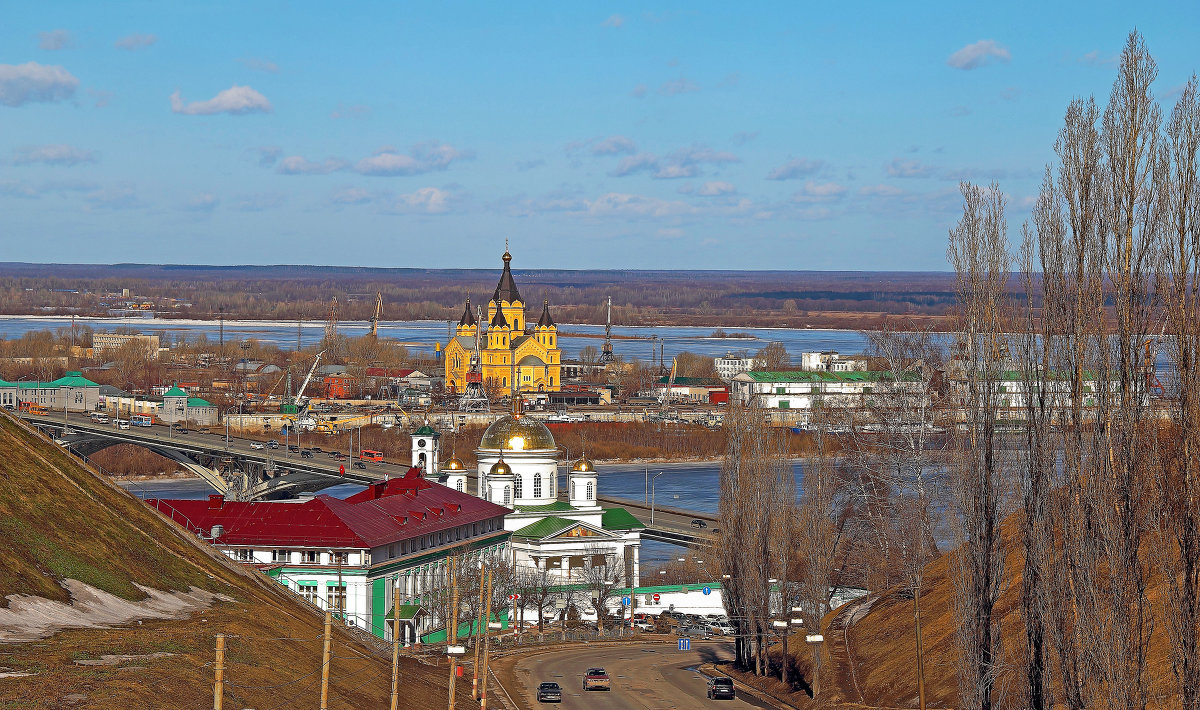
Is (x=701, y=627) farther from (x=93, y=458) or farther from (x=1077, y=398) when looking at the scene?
(x=93, y=458)

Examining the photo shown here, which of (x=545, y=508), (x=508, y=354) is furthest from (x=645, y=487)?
(x=508, y=354)

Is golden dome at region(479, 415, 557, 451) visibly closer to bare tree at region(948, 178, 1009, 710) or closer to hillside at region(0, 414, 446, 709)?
hillside at region(0, 414, 446, 709)

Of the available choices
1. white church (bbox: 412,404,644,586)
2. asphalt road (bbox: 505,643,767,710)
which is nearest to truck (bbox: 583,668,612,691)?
asphalt road (bbox: 505,643,767,710)

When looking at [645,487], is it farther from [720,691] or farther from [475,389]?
[475,389]

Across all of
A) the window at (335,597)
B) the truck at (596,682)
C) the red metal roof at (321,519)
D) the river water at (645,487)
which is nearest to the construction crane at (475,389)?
the river water at (645,487)

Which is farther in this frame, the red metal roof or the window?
the red metal roof

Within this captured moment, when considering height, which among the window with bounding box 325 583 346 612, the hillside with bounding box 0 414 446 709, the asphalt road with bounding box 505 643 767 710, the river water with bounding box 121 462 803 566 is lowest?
the river water with bounding box 121 462 803 566

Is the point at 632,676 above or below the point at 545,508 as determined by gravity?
below

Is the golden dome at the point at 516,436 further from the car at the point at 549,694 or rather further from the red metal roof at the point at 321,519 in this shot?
the car at the point at 549,694
